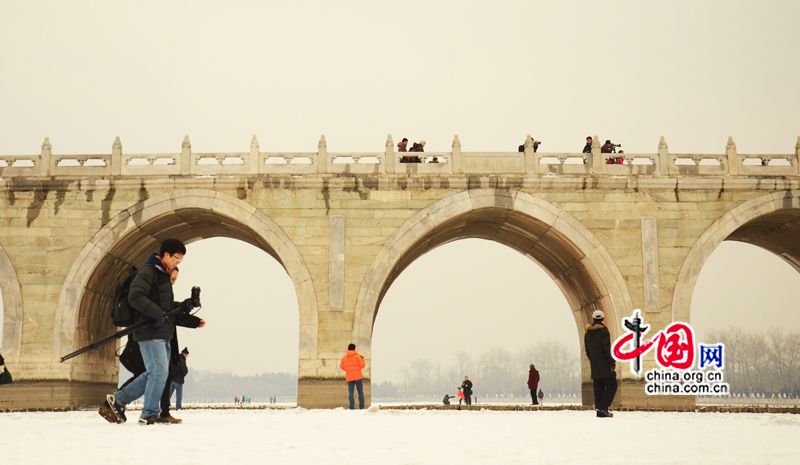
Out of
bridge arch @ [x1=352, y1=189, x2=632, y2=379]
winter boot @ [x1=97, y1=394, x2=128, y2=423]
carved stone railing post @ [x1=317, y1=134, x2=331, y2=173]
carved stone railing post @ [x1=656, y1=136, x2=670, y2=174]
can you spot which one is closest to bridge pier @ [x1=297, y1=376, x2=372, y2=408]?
bridge arch @ [x1=352, y1=189, x2=632, y2=379]

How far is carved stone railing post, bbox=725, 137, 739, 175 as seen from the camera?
2356 centimetres

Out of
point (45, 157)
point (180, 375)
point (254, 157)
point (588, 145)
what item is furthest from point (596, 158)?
point (45, 157)

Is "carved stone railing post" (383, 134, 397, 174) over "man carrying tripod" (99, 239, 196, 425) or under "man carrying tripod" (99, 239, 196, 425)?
over

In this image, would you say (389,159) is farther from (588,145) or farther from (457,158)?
(588,145)

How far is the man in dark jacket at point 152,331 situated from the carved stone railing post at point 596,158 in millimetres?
15845

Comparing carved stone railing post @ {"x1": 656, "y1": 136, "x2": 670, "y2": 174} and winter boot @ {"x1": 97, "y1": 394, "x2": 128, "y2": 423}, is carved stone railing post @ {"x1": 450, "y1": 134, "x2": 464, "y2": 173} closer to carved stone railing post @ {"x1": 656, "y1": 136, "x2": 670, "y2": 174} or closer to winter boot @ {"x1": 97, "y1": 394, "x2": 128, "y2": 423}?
carved stone railing post @ {"x1": 656, "y1": 136, "x2": 670, "y2": 174}

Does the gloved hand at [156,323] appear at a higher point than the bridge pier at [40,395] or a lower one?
higher

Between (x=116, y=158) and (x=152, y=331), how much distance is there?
15.2 meters

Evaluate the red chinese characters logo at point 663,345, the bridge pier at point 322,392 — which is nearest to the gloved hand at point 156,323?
the bridge pier at point 322,392

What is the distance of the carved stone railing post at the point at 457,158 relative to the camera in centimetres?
2341

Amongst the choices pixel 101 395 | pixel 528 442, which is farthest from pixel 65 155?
pixel 528 442

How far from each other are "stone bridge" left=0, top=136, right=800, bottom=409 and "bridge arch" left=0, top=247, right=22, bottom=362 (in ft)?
0.12

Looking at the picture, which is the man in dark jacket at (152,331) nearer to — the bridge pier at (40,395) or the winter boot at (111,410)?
the winter boot at (111,410)

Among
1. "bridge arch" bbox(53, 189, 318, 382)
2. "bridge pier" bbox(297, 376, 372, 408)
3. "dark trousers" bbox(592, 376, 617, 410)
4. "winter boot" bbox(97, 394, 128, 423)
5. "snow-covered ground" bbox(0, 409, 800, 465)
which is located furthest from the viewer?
"bridge arch" bbox(53, 189, 318, 382)
